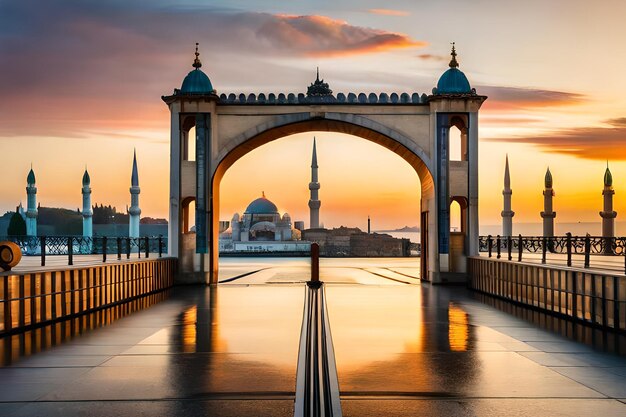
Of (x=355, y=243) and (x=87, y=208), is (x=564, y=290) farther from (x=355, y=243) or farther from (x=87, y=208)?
(x=87, y=208)

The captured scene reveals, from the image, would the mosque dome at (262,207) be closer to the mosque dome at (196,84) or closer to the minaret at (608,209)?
the minaret at (608,209)

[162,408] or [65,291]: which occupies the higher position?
[65,291]

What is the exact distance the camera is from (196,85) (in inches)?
1107

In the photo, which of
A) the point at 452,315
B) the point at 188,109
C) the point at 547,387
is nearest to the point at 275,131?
the point at 188,109

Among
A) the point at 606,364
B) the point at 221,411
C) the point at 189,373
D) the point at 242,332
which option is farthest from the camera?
the point at 242,332

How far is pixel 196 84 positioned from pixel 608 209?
51.4 m

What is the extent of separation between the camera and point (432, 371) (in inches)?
400

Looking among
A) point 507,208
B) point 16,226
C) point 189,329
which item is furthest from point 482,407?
point 507,208

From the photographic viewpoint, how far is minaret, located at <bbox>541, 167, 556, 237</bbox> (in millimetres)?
74375

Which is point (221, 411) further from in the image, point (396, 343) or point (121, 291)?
point (121, 291)

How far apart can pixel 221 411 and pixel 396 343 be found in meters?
5.66

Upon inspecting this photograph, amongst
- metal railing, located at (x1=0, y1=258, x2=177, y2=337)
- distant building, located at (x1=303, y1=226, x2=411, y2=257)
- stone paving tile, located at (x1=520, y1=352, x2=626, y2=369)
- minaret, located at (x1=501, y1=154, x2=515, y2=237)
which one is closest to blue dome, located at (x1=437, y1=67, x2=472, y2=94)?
metal railing, located at (x1=0, y1=258, x2=177, y2=337)

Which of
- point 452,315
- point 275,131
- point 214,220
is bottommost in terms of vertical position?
point 452,315

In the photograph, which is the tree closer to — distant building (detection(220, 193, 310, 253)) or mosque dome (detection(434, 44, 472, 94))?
distant building (detection(220, 193, 310, 253))
